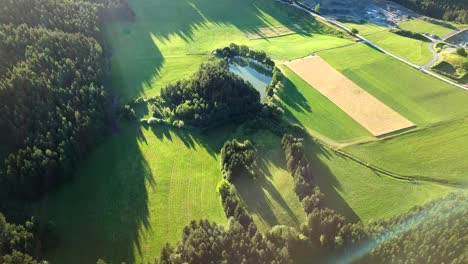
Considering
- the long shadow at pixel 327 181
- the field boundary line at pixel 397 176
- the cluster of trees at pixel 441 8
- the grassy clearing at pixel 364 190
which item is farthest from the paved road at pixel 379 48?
the long shadow at pixel 327 181

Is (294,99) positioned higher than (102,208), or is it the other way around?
(294,99)

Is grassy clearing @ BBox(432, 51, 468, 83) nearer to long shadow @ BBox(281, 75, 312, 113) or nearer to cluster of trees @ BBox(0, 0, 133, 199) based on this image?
long shadow @ BBox(281, 75, 312, 113)

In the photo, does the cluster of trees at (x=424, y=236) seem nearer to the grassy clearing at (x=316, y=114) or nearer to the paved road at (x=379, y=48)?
the grassy clearing at (x=316, y=114)

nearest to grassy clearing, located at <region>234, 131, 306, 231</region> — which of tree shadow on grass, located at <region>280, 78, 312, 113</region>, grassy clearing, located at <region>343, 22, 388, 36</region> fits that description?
tree shadow on grass, located at <region>280, 78, 312, 113</region>

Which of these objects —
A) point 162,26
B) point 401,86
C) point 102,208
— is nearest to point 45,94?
point 102,208

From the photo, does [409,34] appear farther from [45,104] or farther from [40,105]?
[40,105]
